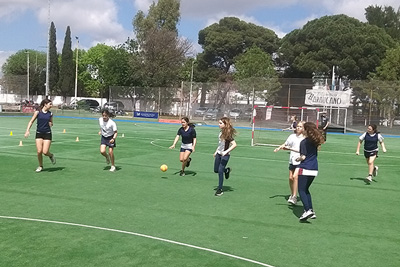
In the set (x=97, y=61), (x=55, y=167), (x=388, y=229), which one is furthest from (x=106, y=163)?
(x=97, y=61)

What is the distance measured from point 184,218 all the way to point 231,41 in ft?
202

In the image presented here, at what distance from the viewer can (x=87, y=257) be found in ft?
18.4

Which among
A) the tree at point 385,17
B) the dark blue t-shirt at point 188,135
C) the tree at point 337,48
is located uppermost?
the tree at point 385,17

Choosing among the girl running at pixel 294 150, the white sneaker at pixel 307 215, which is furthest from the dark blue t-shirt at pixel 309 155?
the girl running at pixel 294 150

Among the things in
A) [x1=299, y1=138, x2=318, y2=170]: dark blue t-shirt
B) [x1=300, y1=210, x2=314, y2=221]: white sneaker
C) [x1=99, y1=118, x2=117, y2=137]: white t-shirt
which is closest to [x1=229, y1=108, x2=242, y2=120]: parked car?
[x1=99, y1=118, x2=117, y2=137]: white t-shirt

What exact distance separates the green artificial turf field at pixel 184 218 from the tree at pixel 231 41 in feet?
180

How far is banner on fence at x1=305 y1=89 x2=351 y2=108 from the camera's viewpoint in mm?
40500

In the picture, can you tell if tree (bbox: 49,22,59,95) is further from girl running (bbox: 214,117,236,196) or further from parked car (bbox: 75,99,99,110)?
girl running (bbox: 214,117,236,196)

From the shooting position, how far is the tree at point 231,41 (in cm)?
6725

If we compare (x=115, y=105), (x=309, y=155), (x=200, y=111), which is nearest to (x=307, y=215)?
(x=309, y=155)

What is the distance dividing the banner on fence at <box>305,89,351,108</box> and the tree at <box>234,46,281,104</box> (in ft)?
10.9

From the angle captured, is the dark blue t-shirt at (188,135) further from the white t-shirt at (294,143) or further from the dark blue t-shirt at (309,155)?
the dark blue t-shirt at (309,155)

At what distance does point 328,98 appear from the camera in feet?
134

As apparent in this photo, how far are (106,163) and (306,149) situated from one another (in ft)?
26.7
